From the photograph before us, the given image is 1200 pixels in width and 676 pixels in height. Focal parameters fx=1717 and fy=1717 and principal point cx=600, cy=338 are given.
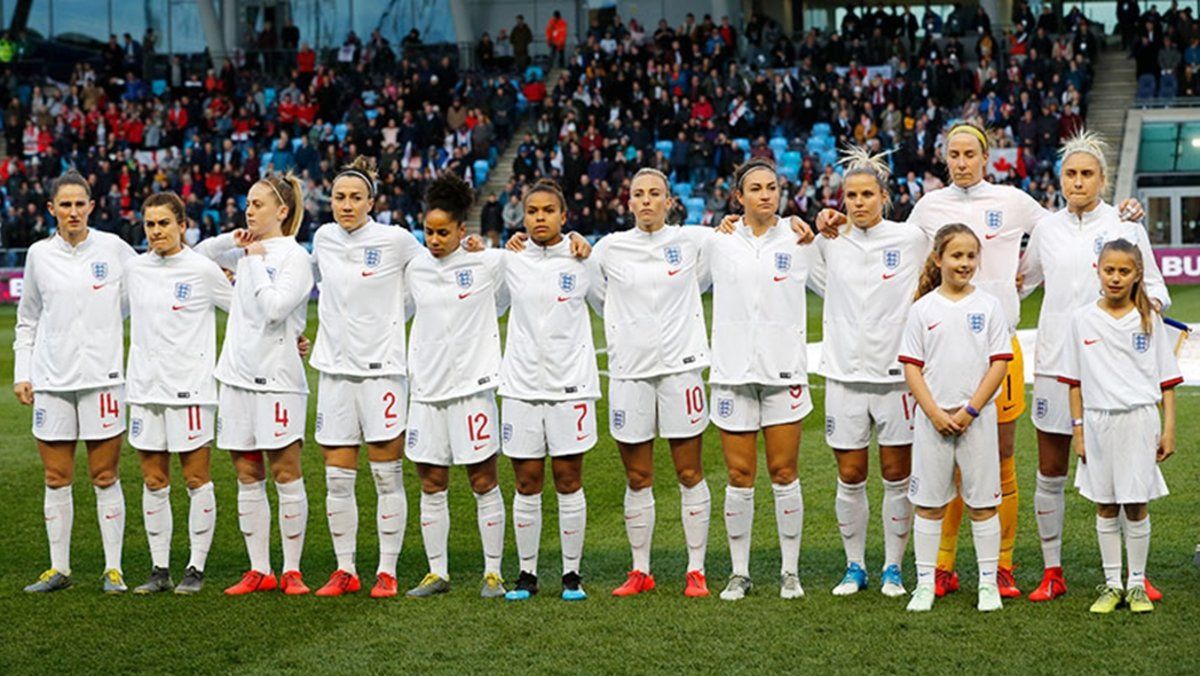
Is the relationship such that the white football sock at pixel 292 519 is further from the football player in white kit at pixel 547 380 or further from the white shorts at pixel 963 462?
the white shorts at pixel 963 462

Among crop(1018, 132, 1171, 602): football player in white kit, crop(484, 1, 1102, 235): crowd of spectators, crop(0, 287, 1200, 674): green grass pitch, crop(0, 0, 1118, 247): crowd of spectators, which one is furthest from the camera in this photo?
crop(0, 0, 1118, 247): crowd of spectators

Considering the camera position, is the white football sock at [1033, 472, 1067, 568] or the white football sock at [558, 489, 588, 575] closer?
the white football sock at [1033, 472, 1067, 568]

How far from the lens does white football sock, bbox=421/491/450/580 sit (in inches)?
327

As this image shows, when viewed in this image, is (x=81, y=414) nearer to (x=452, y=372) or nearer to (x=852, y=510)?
(x=452, y=372)

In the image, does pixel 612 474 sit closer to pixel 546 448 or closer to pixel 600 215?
pixel 546 448

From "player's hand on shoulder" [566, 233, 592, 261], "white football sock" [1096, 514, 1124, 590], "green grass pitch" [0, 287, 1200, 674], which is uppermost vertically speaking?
"player's hand on shoulder" [566, 233, 592, 261]

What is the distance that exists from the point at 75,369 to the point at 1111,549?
5075 mm

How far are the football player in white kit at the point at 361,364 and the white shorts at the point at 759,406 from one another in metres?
1.58

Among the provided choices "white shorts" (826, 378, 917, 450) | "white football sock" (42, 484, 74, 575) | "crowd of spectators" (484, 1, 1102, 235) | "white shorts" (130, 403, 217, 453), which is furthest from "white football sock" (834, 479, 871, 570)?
"crowd of spectators" (484, 1, 1102, 235)

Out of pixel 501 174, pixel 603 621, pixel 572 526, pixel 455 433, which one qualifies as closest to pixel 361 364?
pixel 455 433

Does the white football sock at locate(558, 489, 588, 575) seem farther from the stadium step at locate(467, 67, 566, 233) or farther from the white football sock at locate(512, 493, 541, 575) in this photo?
the stadium step at locate(467, 67, 566, 233)

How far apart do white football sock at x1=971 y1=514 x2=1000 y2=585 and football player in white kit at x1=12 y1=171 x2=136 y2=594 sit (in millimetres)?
4220

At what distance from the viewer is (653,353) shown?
809cm

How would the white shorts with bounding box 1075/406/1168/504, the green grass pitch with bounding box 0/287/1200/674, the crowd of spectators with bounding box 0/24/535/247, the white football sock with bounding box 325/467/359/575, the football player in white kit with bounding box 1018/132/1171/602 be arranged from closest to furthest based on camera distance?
the green grass pitch with bounding box 0/287/1200/674
the white shorts with bounding box 1075/406/1168/504
the football player in white kit with bounding box 1018/132/1171/602
the white football sock with bounding box 325/467/359/575
the crowd of spectators with bounding box 0/24/535/247
